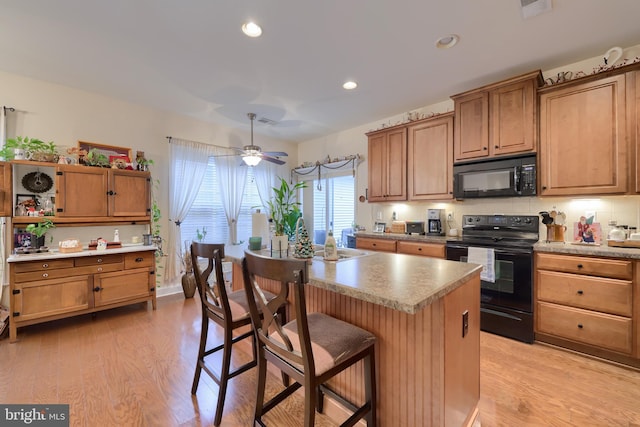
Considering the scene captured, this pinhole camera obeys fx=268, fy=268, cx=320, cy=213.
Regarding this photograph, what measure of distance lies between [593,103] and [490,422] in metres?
2.82

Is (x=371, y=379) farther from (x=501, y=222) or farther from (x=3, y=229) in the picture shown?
(x=3, y=229)

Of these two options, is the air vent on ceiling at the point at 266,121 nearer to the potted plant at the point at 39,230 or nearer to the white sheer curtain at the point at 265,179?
the white sheer curtain at the point at 265,179

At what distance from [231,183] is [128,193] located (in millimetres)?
1601

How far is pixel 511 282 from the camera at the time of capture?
262 centimetres

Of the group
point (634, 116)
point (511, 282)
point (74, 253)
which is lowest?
point (511, 282)

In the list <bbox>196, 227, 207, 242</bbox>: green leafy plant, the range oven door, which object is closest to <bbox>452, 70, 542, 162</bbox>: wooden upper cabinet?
the range oven door

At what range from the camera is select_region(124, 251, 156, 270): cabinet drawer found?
10.9 ft

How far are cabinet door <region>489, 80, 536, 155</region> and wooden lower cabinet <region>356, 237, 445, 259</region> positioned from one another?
1248mm

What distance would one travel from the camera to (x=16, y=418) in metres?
1.67

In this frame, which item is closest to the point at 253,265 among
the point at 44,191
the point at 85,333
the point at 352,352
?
the point at 352,352

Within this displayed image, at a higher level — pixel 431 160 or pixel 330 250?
pixel 431 160

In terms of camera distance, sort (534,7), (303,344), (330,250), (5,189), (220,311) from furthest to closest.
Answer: (5,189)
(534,7)
(330,250)
(220,311)
(303,344)

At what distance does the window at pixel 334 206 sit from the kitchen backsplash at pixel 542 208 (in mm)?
873

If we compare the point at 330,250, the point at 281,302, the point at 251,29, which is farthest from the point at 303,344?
the point at 251,29
